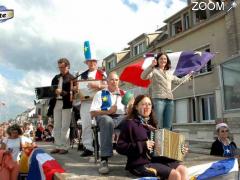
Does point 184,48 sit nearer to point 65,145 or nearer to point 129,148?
point 65,145

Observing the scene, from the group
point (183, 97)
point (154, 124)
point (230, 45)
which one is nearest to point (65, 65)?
point (154, 124)

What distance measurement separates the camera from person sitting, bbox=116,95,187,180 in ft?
12.6

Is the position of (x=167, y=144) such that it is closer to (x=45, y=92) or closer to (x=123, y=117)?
(x=123, y=117)

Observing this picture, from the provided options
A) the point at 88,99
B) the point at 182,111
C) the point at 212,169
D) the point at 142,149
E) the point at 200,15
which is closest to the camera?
the point at 142,149

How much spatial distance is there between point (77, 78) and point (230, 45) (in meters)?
15.4

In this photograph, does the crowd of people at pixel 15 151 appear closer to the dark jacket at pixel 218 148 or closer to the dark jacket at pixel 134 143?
the dark jacket at pixel 134 143

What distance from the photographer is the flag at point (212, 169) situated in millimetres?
4461

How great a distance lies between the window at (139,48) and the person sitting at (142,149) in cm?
2704

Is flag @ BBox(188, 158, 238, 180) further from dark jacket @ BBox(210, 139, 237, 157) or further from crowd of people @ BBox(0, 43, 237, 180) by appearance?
dark jacket @ BBox(210, 139, 237, 157)

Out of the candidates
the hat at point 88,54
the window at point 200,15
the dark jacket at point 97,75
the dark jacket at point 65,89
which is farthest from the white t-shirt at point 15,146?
the window at point 200,15

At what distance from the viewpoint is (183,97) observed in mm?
24156

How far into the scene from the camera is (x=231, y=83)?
964cm

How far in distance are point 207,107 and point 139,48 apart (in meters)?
11.9

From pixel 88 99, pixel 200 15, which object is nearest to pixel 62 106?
pixel 88 99
